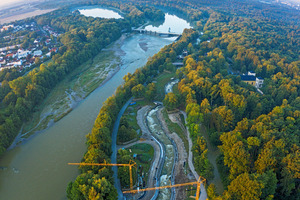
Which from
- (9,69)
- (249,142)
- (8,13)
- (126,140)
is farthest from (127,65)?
(8,13)

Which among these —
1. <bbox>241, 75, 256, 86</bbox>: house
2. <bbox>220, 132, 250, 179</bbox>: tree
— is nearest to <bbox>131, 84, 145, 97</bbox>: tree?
<bbox>220, 132, 250, 179</bbox>: tree

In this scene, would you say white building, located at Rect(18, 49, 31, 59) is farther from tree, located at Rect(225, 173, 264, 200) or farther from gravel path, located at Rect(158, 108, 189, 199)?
tree, located at Rect(225, 173, 264, 200)

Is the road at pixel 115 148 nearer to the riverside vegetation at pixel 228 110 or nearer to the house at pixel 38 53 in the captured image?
the riverside vegetation at pixel 228 110

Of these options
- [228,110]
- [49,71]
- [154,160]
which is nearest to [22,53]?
[49,71]

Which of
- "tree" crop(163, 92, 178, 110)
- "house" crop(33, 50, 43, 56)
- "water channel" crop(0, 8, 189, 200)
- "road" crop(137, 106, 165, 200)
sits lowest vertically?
"water channel" crop(0, 8, 189, 200)

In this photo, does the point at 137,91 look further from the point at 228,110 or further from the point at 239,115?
the point at 239,115

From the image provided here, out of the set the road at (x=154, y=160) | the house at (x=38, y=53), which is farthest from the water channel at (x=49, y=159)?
the house at (x=38, y=53)
